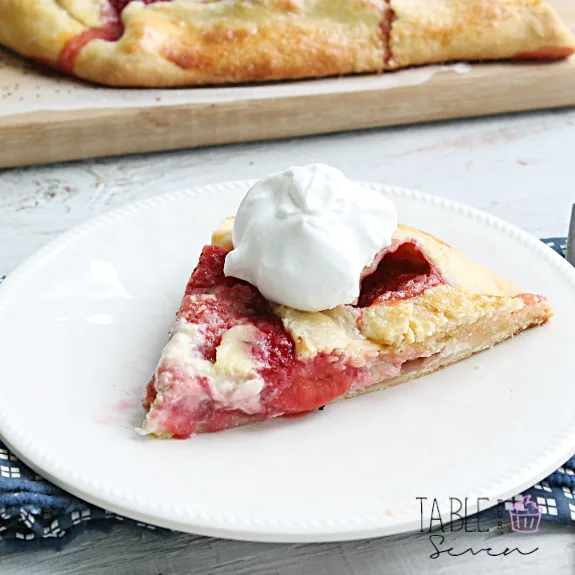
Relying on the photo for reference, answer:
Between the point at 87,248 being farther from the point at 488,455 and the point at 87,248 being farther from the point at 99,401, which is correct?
the point at 488,455

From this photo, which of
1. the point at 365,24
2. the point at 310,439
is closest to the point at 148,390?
the point at 310,439

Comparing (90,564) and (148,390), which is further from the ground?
(148,390)

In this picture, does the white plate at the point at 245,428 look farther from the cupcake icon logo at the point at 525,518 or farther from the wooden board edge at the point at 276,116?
the wooden board edge at the point at 276,116

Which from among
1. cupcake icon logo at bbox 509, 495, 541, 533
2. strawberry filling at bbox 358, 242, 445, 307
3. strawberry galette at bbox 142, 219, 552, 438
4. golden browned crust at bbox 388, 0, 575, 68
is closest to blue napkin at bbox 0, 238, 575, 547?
cupcake icon logo at bbox 509, 495, 541, 533

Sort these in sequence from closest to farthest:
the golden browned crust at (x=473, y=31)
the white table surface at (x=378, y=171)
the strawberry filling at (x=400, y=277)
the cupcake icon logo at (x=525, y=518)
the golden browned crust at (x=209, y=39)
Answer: the cupcake icon logo at (x=525, y=518) → the strawberry filling at (x=400, y=277) → the white table surface at (x=378, y=171) → the golden browned crust at (x=209, y=39) → the golden browned crust at (x=473, y=31)

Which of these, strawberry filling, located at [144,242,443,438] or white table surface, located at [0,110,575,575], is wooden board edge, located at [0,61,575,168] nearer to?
white table surface, located at [0,110,575,575]

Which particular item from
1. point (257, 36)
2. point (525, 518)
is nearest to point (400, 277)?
point (525, 518)

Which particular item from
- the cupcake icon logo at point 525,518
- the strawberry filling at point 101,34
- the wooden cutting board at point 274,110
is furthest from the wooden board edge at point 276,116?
the cupcake icon logo at point 525,518
